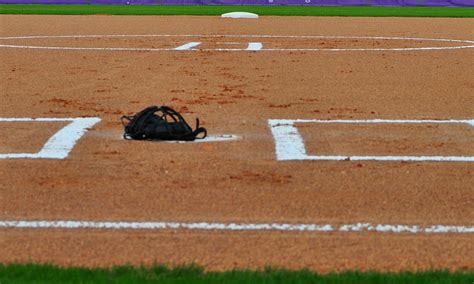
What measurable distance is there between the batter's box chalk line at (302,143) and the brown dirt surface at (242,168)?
0.30ft

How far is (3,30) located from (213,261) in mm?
16913

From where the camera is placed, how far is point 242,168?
6.68 metres

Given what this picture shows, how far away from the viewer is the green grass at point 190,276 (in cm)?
429

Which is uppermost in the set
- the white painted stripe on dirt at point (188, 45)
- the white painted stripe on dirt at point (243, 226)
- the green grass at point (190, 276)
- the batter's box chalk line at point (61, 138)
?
the green grass at point (190, 276)

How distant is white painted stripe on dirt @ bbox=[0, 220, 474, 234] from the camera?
5.19m

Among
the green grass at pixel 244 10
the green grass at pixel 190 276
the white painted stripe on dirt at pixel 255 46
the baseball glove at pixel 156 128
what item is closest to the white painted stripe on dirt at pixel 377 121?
the baseball glove at pixel 156 128

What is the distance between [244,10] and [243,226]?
2651cm

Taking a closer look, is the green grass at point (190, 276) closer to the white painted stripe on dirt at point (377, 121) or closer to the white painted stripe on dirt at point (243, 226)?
the white painted stripe on dirt at point (243, 226)

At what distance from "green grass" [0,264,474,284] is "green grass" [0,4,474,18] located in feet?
80.2

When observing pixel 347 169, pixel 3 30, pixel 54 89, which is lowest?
pixel 3 30

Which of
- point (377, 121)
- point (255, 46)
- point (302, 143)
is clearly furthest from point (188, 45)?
point (302, 143)

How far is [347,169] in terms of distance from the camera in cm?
669

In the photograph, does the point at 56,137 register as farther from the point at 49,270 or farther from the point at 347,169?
the point at 49,270

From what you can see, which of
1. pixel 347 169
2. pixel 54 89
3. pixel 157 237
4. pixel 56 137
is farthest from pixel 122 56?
pixel 157 237
